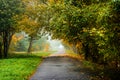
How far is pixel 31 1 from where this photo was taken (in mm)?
45031

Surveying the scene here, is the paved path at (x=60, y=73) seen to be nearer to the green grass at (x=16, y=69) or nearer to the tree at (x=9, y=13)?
the green grass at (x=16, y=69)

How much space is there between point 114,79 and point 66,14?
6691 millimetres

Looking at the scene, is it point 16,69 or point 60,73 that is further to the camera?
point 16,69

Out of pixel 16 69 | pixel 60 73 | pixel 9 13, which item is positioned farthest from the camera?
pixel 9 13

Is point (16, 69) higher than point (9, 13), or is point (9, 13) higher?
point (9, 13)

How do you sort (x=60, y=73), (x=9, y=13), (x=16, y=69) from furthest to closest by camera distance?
(x=9, y=13) → (x=16, y=69) → (x=60, y=73)

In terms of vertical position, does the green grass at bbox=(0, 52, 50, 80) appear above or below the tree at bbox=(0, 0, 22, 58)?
below

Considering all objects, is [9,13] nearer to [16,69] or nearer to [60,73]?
[16,69]

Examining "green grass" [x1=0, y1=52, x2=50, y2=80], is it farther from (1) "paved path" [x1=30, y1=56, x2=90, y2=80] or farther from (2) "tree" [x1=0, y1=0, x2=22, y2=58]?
(2) "tree" [x1=0, y1=0, x2=22, y2=58]

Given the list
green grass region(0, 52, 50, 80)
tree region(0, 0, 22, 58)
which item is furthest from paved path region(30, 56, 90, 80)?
tree region(0, 0, 22, 58)

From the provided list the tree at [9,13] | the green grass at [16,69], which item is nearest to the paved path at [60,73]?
the green grass at [16,69]

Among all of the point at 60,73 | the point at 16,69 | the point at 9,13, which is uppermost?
the point at 9,13

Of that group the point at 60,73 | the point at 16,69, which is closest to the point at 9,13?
the point at 16,69

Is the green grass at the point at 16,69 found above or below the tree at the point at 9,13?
below
